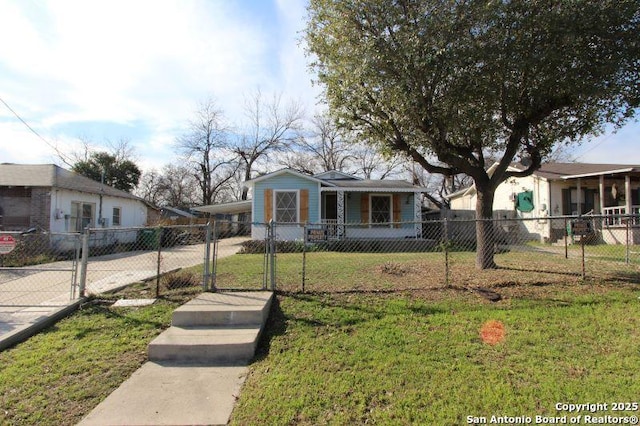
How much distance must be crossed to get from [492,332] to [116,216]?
21.0 metres

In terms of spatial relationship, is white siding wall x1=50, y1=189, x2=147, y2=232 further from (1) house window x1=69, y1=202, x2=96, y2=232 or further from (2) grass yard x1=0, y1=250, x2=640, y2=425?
(2) grass yard x1=0, y1=250, x2=640, y2=425

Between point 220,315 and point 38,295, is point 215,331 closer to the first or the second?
point 220,315

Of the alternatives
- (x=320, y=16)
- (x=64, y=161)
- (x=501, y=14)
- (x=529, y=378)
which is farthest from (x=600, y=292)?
(x=64, y=161)

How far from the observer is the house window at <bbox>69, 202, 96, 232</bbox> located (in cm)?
1673

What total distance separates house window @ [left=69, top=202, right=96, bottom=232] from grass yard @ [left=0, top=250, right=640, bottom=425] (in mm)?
12513

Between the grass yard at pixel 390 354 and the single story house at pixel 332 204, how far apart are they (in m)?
9.86

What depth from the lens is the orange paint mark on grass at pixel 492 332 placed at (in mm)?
4426

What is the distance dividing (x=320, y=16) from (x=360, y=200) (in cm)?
1155

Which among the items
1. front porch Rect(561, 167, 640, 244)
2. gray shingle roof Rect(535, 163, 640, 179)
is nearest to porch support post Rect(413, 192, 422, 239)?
gray shingle roof Rect(535, 163, 640, 179)

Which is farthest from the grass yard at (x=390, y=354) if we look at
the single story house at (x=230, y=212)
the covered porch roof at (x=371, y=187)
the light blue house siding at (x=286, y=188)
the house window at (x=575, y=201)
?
the single story house at (x=230, y=212)

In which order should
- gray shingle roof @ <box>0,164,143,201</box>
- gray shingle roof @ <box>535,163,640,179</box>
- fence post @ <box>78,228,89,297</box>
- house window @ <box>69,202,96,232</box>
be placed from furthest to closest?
gray shingle roof @ <box>535,163,640,179</box> → house window @ <box>69,202,96,232</box> → gray shingle roof @ <box>0,164,143,201</box> → fence post @ <box>78,228,89,297</box>

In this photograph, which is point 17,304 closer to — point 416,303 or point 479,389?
point 416,303

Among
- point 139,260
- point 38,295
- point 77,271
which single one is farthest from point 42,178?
point 77,271

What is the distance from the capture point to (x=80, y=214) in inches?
680
